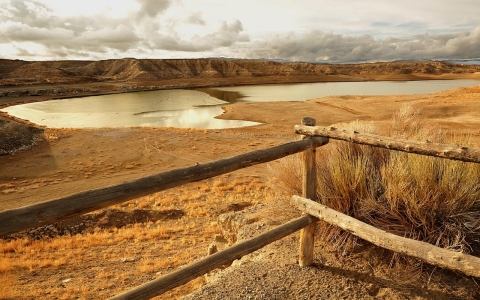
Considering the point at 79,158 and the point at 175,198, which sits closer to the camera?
the point at 175,198

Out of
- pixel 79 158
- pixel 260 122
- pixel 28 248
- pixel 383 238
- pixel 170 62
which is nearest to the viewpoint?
pixel 383 238

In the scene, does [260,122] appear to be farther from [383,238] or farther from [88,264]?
[383,238]

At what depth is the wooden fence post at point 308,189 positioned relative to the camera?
130 inches

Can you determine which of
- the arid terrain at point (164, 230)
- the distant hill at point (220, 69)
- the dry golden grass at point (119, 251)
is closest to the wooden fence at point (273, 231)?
the arid terrain at point (164, 230)

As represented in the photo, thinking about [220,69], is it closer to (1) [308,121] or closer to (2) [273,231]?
(1) [308,121]

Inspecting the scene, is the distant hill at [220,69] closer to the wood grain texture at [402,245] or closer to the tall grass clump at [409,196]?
the tall grass clump at [409,196]

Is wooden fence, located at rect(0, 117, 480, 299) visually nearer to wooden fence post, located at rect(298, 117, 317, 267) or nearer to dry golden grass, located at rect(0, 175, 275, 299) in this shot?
wooden fence post, located at rect(298, 117, 317, 267)

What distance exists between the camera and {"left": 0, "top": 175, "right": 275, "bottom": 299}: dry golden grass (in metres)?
5.19

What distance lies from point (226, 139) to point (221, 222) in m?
14.2

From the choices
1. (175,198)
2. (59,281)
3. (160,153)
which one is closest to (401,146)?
(59,281)

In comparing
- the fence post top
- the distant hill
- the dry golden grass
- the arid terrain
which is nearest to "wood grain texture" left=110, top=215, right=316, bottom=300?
the arid terrain

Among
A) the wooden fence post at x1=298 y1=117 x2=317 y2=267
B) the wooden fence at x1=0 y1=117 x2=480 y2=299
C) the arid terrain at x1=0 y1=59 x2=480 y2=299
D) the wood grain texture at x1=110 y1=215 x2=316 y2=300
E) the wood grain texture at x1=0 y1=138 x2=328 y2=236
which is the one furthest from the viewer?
the wooden fence post at x1=298 y1=117 x2=317 y2=267

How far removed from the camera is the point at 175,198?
10.2m

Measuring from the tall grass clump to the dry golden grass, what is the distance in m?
2.60
